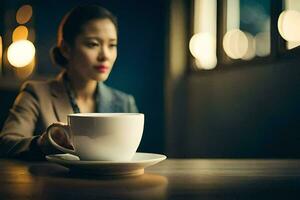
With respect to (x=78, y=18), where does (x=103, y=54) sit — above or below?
below

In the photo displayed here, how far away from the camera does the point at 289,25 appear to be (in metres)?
2.06

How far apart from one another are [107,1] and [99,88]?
2.54 meters

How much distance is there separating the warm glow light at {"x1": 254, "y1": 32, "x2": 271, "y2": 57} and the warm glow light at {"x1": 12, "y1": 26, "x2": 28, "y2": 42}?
2.45 m

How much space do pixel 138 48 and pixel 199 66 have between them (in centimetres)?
69

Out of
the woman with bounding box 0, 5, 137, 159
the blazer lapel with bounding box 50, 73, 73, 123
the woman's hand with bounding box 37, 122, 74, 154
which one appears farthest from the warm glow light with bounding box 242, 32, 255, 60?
the woman's hand with bounding box 37, 122, 74, 154

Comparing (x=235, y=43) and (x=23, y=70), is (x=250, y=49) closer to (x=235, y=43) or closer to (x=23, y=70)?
(x=235, y=43)

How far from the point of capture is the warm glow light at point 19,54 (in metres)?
4.21

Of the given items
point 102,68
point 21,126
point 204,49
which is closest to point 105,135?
point 21,126

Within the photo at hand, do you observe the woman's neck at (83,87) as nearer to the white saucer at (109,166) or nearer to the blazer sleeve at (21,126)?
the blazer sleeve at (21,126)

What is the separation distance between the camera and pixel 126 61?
405 cm

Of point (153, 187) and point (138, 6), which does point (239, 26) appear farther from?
point (153, 187)

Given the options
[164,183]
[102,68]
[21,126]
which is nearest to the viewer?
[164,183]

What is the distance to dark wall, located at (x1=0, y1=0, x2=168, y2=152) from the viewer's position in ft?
13.3

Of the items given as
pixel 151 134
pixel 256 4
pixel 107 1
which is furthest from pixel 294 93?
pixel 107 1
